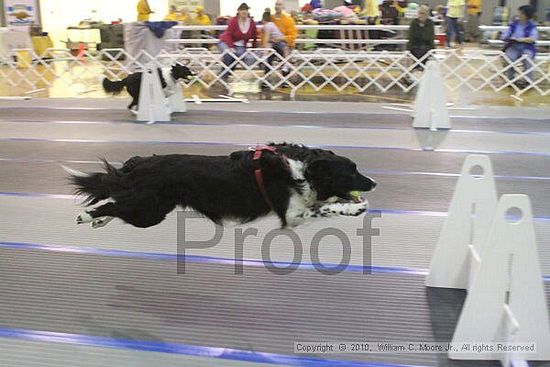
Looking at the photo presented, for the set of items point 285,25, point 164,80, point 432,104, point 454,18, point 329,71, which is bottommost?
point 329,71

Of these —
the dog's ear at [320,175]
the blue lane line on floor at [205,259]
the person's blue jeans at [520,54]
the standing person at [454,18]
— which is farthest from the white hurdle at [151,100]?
the standing person at [454,18]

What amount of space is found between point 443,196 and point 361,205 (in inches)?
76.0

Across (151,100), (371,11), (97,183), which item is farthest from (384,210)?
(371,11)

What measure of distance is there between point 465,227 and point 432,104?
15.7 ft

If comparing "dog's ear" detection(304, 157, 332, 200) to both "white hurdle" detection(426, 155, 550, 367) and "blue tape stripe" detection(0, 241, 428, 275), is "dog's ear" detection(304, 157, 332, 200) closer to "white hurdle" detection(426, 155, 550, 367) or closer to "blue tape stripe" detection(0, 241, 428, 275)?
"blue tape stripe" detection(0, 241, 428, 275)

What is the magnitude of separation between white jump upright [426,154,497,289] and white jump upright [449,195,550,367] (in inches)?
18.0

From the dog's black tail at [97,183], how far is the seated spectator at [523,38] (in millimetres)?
9418

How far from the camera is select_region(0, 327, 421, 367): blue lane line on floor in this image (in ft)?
8.36

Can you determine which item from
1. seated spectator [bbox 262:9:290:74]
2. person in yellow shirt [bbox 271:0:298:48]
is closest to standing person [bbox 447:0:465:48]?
person in yellow shirt [bbox 271:0:298:48]

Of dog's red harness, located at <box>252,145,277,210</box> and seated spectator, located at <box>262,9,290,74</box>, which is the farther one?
seated spectator, located at <box>262,9,290,74</box>

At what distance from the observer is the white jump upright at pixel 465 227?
3031 millimetres

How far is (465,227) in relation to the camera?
3.11m

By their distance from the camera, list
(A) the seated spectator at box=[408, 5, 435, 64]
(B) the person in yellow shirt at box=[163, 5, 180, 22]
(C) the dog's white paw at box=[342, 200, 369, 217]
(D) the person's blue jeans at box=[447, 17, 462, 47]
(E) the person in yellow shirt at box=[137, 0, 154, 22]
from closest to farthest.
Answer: (C) the dog's white paw at box=[342, 200, 369, 217], (A) the seated spectator at box=[408, 5, 435, 64], (E) the person in yellow shirt at box=[137, 0, 154, 22], (B) the person in yellow shirt at box=[163, 5, 180, 22], (D) the person's blue jeans at box=[447, 17, 462, 47]

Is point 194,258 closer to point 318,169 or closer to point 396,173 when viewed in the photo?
point 318,169
